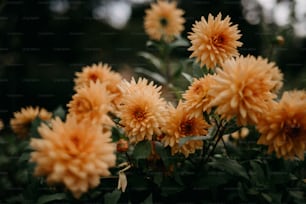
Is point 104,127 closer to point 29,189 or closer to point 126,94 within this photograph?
point 126,94

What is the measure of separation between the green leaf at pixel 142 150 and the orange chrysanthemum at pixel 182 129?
5 cm

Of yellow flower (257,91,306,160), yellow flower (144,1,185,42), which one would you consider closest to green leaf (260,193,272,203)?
yellow flower (257,91,306,160)

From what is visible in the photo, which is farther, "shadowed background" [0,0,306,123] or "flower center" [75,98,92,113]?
"shadowed background" [0,0,306,123]

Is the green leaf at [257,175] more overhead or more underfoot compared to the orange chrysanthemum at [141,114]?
more underfoot

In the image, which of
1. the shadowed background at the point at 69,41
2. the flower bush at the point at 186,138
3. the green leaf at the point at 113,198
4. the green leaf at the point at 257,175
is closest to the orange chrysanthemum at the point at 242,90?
the flower bush at the point at 186,138

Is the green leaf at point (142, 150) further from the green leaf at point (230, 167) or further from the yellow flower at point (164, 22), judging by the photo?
the yellow flower at point (164, 22)

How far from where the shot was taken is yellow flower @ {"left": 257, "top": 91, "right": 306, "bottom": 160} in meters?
0.90

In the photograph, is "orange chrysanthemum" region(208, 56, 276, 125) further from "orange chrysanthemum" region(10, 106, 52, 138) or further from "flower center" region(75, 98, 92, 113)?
→ "orange chrysanthemum" region(10, 106, 52, 138)

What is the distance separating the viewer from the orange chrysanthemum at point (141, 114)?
3.18ft

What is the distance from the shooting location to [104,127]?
3.04 ft

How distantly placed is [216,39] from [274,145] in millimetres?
321

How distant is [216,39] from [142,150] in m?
0.36

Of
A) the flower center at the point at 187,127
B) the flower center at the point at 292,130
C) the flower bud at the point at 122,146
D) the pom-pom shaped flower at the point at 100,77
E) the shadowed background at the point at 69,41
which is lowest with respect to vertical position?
the flower bud at the point at 122,146

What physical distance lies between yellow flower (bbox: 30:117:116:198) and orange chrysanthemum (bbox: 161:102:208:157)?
0.24 meters
